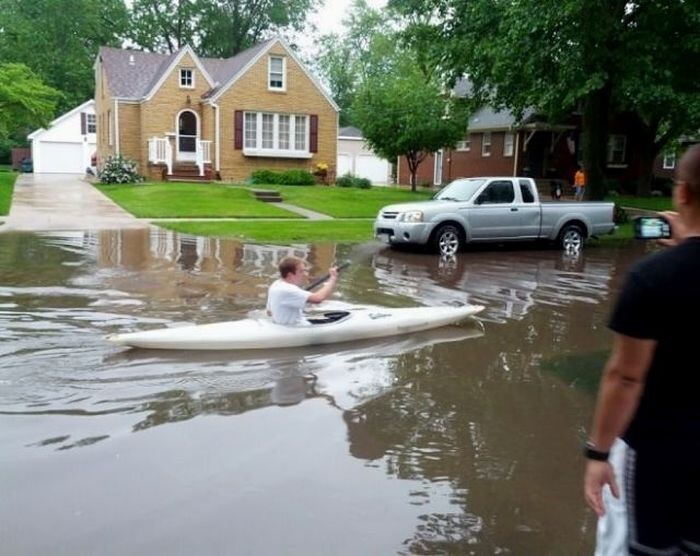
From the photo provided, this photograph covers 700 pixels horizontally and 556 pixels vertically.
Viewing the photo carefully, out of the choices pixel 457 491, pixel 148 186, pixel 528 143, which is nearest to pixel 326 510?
pixel 457 491

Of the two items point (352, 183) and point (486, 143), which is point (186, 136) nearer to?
point (352, 183)

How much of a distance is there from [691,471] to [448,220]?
1425 centimetres

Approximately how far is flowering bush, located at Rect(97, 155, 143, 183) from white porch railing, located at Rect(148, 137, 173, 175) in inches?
41.5

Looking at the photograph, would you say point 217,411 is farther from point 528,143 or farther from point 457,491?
point 528,143

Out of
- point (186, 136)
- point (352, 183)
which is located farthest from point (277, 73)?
point (352, 183)

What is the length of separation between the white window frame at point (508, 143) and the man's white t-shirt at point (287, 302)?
1243 inches

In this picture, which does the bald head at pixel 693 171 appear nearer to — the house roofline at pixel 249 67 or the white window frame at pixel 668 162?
the house roofline at pixel 249 67

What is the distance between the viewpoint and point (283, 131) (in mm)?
35688

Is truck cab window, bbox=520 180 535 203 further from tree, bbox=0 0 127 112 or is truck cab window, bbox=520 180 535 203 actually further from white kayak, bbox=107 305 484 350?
tree, bbox=0 0 127 112

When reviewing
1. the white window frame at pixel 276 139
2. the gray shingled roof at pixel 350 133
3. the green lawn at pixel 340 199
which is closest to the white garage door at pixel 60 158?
the gray shingled roof at pixel 350 133

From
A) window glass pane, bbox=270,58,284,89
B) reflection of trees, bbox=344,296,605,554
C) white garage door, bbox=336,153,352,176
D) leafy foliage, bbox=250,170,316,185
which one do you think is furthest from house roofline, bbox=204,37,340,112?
reflection of trees, bbox=344,296,605,554

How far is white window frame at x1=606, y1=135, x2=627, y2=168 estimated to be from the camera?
39031 mm

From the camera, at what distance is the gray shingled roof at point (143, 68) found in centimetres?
3547

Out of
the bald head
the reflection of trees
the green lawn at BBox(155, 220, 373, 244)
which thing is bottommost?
the reflection of trees
